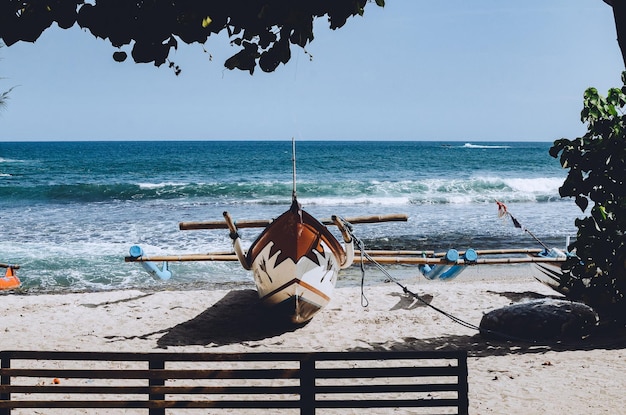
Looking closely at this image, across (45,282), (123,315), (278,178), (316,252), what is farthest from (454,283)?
(278,178)

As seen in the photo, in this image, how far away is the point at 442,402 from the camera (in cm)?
362

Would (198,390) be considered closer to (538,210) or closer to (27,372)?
(27,372)

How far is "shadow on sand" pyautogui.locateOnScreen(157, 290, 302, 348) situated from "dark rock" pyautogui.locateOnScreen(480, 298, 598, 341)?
2663 mm

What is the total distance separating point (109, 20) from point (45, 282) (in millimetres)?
10634

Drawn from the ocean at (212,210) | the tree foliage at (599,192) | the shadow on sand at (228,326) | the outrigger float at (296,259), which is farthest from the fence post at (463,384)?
the ocean at (212,210)

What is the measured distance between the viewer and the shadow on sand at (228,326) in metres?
7.99

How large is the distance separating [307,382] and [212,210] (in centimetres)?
2084

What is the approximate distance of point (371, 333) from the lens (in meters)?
8.16

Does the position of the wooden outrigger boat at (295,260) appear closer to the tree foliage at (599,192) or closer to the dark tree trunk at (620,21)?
the tree foliage at (599,192)

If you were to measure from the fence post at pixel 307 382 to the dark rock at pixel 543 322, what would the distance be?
14.0 feet

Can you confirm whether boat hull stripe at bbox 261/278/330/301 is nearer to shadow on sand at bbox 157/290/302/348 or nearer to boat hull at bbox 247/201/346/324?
boat hull at bbox 247/201/346/324

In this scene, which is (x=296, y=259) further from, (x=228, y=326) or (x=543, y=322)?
(x=543, y=322)

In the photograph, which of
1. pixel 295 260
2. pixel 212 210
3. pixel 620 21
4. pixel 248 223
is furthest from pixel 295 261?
pixel 212 210

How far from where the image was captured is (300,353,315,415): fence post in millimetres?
3531
